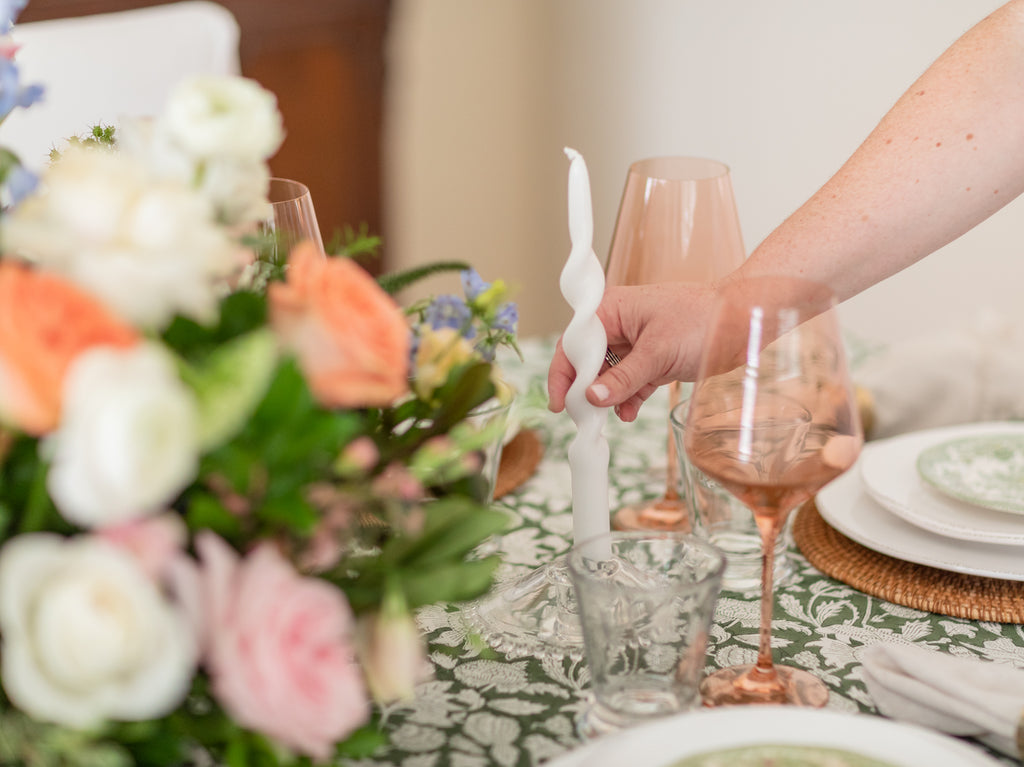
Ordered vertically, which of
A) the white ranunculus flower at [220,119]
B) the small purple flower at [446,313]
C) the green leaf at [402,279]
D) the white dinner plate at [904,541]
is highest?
the white ranunculus flower at [220,119]

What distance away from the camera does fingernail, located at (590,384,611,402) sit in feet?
2.71

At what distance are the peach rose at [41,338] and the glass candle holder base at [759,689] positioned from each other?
0.47 m

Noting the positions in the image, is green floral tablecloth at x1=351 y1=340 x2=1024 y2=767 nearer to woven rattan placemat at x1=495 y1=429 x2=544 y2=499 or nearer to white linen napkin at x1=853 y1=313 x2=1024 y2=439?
woven rattan placemat at x1=495 y1=429 x2=544 y2=499

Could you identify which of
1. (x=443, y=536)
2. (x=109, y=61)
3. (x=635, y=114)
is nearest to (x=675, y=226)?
(x=443, y=536)

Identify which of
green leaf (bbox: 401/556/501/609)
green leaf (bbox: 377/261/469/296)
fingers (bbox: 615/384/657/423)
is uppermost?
green leaf (bbox: 377/261/469/296)

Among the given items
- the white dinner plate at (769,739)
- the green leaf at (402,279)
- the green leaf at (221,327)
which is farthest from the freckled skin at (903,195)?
the green leaf at (221,327)

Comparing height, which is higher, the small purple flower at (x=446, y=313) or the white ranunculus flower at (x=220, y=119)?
the white ranunculus flower at (x=220, y=119)

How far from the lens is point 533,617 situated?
2.80ft

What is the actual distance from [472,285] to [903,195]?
0.49 metres

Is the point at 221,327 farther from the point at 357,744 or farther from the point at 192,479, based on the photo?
the point at 357,744

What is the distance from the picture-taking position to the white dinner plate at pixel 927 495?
3.08 ft

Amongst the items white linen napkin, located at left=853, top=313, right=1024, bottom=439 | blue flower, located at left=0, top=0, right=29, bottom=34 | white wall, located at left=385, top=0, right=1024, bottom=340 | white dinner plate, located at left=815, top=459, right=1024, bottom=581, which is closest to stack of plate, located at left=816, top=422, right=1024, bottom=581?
white dinner plate, located at left=815, top=459, right=1024, bottom=581

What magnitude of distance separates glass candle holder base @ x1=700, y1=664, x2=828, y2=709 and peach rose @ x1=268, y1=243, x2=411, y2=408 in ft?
A: 1.20

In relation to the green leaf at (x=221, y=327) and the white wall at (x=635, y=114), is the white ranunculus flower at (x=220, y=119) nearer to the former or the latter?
the green leaf at (x=221, y=327)
